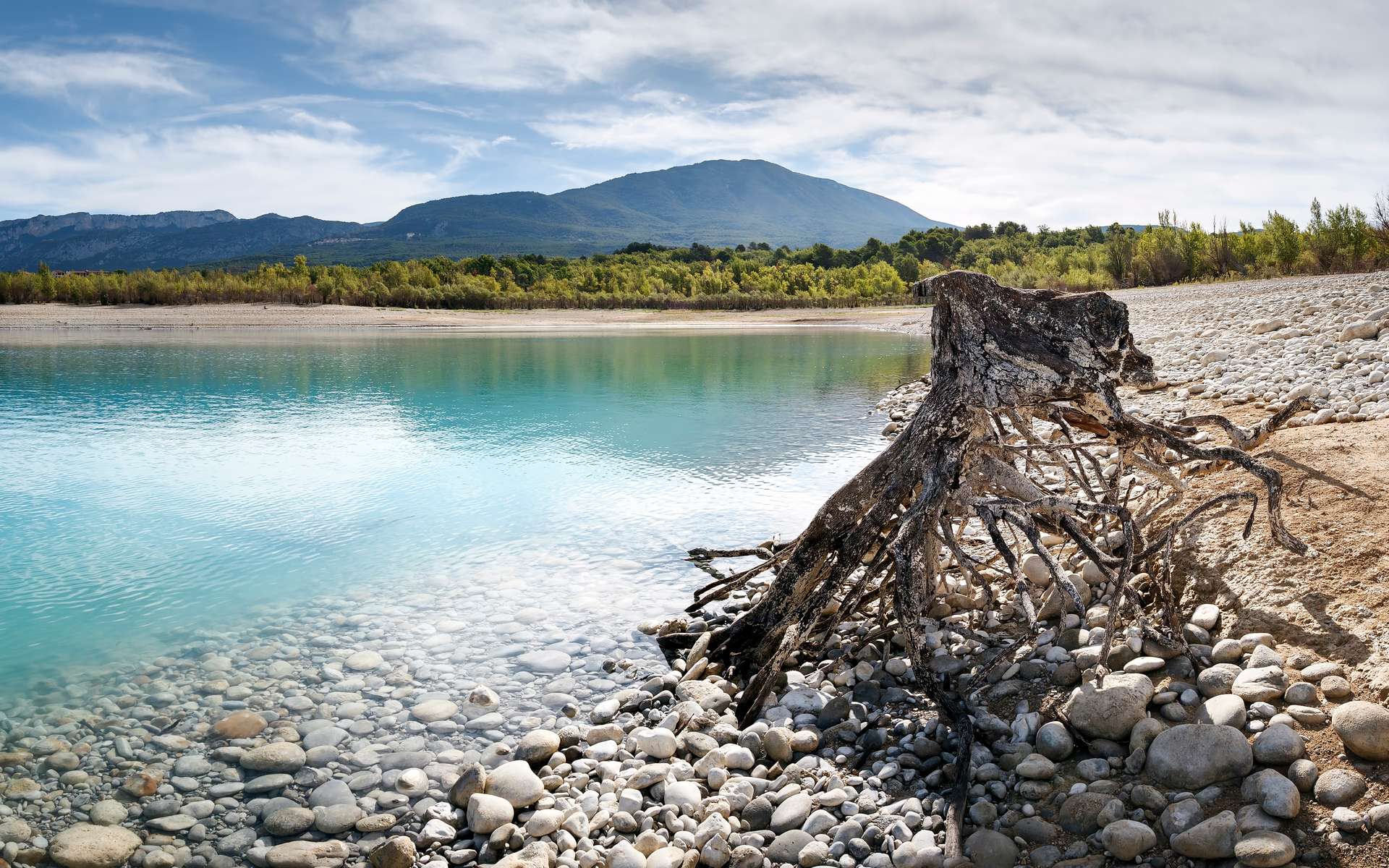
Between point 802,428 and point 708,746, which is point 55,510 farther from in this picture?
point 802,428

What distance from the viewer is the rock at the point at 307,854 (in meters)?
3.90

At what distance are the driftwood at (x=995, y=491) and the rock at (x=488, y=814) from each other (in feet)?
4.59

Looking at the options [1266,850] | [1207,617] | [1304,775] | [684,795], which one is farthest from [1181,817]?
[684,795]

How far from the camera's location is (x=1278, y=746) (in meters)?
3.11

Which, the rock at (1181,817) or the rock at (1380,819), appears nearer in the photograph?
the rock at (1380,819)

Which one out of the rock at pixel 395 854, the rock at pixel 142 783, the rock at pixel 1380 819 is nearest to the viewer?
the rock at pixel 1380 819

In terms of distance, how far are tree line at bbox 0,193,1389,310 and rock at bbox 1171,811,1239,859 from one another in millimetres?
35498

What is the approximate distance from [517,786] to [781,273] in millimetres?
95962

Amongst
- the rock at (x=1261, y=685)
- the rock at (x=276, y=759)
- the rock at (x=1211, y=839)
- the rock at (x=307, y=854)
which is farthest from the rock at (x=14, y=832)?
the rock at (x=1261, y=685)

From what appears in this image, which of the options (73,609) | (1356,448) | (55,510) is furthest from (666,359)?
(1356,448)

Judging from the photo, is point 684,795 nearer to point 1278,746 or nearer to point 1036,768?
point 1036,768

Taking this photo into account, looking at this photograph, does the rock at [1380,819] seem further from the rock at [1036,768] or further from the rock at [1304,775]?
the rock at [1036,768]

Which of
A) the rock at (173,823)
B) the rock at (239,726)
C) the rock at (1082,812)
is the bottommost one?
the rock at (173,823)

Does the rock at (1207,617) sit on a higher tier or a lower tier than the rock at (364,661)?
higher
